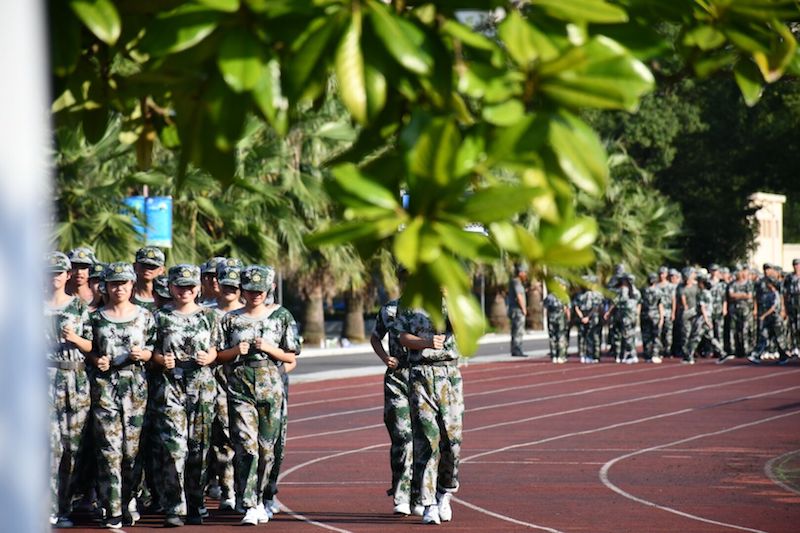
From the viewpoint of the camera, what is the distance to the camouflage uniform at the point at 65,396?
449 inches

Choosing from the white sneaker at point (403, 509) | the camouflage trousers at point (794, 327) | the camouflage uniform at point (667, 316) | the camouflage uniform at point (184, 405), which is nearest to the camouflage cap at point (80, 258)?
the camouflage uniform at point (184, 405)

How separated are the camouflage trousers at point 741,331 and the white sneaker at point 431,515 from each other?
24.5 metres

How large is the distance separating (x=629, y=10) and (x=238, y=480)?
9293mm

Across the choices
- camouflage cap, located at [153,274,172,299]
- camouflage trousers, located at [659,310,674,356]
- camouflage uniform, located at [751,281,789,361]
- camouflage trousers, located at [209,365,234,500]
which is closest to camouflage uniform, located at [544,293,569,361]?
camouflage trousers, located at [659,310,674,356]

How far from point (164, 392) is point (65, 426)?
0.78 m

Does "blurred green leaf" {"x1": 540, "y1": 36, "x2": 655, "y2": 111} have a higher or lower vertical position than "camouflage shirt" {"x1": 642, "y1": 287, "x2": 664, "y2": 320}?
lower

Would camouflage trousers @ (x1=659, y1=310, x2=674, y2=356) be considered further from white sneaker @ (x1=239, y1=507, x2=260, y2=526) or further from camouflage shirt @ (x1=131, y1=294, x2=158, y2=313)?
white sneaker @ (x1=239, y1=507, x2=260, y2=526)

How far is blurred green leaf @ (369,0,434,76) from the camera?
2457mm

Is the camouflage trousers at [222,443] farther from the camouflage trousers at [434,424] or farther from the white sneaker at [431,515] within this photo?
the white sneaker at [431,515]

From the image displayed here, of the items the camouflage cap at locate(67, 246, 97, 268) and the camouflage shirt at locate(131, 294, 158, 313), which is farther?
the camouflage shirt at locate(131, 294, 158, 313)

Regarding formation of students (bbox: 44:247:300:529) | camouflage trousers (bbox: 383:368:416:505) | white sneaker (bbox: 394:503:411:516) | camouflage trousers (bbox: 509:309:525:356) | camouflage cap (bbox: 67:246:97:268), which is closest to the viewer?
formation of students (bbox: 44:247:300:529)

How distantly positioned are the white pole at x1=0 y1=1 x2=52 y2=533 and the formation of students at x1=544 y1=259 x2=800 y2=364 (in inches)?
1224

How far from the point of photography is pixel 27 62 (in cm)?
231

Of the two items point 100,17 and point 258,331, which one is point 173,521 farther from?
point 100,17
